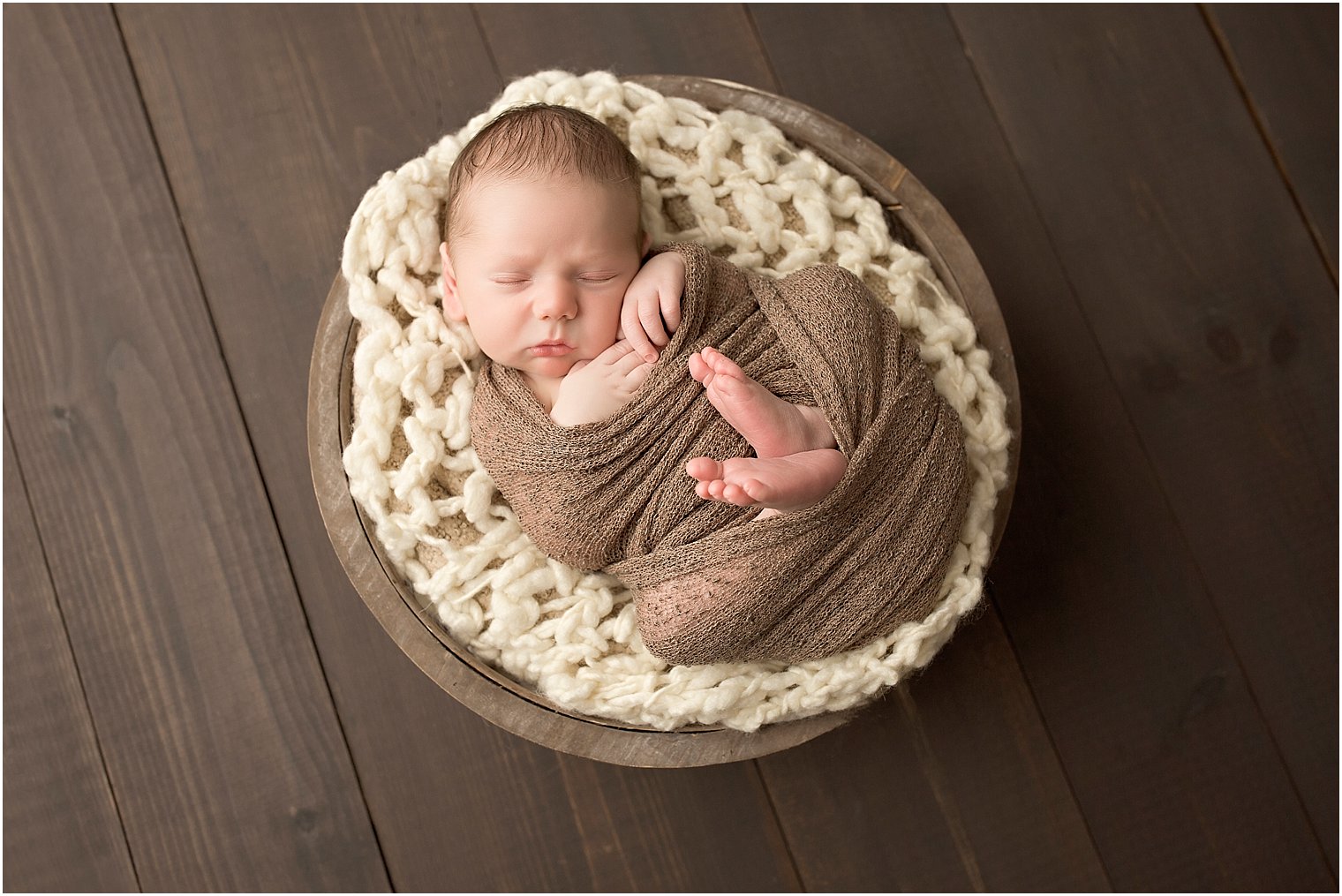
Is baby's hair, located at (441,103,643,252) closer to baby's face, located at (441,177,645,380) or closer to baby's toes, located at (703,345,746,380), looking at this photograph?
baby's face, located at (441,177,645,380)

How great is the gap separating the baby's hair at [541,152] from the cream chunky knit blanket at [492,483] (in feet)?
0.20

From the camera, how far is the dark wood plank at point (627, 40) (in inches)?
56.3

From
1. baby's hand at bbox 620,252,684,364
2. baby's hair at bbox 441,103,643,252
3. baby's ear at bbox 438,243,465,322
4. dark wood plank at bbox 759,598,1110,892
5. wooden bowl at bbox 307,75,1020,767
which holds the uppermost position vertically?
baby's hair at bbox 441,103,643,252

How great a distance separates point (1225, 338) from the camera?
146cm

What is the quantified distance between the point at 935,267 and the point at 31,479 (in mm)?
1243

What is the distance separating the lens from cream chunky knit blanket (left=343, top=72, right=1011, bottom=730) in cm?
101

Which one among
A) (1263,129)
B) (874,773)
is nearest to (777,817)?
(874,773)

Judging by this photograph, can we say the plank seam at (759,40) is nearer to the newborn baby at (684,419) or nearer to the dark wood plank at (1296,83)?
the newborn baby at (684,419)

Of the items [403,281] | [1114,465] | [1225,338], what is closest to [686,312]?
[403,281]

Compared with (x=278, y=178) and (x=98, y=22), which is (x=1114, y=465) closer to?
(x=278, y=178)

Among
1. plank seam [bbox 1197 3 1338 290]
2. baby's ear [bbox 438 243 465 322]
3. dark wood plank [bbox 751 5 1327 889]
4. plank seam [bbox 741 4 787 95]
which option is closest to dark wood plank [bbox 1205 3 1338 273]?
plank seam [bbox 1197 3 1338 290]

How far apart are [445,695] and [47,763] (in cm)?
54

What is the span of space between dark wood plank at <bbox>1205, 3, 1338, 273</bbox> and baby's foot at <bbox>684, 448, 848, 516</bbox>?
41.0 inches

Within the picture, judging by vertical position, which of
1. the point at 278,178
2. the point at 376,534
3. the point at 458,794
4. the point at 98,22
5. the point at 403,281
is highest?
the point at 98,22
